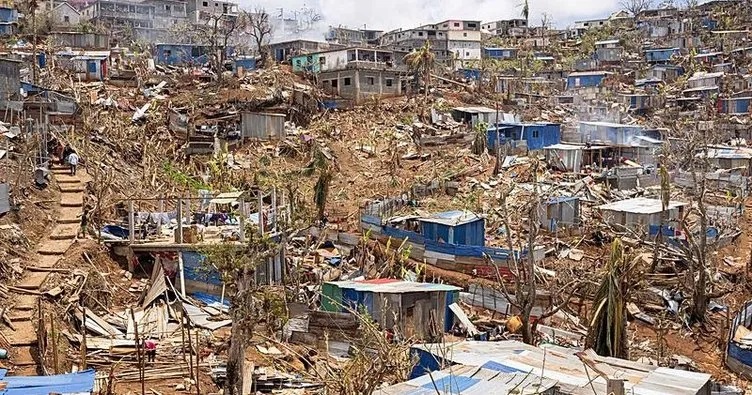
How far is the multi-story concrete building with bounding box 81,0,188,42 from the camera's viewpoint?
55.0 m

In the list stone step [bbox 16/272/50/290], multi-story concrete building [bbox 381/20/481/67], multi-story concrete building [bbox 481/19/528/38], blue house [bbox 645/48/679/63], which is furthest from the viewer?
multi-story concrete building [bbox 481/19/528/38]

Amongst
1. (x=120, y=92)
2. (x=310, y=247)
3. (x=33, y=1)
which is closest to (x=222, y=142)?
(x=120, y=92)

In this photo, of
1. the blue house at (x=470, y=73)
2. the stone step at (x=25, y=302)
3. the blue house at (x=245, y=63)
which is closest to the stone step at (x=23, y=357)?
the stone step at (x=25, y=302)

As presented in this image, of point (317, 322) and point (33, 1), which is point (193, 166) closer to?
point (33, 1)

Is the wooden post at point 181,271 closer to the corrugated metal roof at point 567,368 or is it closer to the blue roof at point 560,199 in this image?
the corrugated metal roof at point 567,368

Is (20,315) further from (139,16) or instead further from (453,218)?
(139,16)

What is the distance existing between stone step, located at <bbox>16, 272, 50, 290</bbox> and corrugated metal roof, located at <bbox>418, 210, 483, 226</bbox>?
10925 millimetres

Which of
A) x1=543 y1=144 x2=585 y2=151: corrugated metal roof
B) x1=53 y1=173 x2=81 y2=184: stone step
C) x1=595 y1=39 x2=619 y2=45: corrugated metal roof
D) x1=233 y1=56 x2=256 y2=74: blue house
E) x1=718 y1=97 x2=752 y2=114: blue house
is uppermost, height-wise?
x1=595 y1=39 x2=619 y2=45: corrugated metal roof

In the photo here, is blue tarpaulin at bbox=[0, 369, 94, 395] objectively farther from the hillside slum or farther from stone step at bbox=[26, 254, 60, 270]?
stone step at bbox=[26, 254, 60, 270]

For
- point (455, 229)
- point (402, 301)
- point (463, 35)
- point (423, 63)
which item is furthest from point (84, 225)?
point (463, 35)

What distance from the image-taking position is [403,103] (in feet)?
134

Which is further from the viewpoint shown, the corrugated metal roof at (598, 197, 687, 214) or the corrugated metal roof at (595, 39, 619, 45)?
the corrugated metal roof at (595, 39, 619, 45)

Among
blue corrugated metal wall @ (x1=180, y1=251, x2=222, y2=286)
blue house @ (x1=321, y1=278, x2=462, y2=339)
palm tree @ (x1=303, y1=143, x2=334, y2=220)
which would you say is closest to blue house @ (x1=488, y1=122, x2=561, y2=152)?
palm tree @ (x1=303, y1=143, x2=334, y2=220)

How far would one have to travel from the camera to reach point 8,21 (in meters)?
47.1
